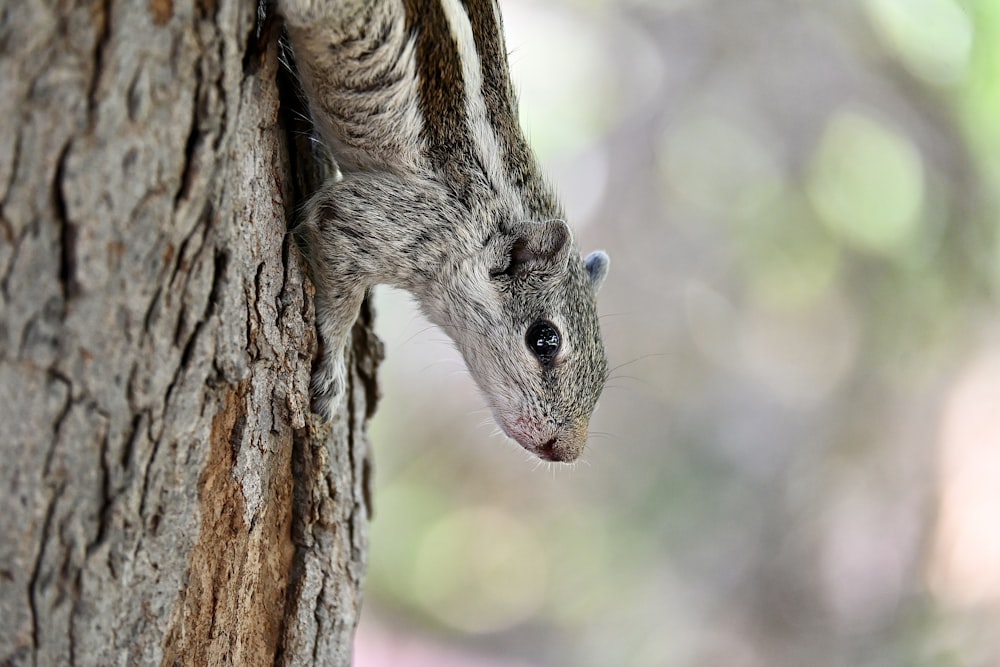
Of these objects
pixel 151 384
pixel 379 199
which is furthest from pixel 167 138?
pixel 379 199

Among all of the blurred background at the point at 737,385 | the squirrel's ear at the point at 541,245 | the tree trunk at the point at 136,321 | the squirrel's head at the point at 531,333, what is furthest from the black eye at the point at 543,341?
the blurred background at the point at 737,385

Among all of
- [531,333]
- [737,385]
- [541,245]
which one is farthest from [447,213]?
[737,385]

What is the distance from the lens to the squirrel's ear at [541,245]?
1.98m

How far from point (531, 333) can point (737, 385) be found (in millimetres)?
2550

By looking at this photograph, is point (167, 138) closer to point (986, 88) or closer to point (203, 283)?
point (203, 283)

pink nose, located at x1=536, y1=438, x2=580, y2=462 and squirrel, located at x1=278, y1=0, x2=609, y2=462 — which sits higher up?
squirrel, located at x1=278, y1=0, x2=609, y2=462

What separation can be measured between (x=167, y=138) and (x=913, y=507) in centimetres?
386

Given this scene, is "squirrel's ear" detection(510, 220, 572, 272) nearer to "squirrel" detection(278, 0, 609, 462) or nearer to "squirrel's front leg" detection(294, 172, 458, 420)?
"squirrel" detection(278, 0, 609, 462)

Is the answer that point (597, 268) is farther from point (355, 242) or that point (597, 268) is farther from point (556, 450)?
point (355, 242)

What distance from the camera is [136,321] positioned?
1.23 meters

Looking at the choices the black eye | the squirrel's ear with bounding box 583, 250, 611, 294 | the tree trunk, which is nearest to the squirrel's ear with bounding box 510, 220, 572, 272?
the black eye

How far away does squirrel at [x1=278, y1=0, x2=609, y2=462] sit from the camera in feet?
5.61

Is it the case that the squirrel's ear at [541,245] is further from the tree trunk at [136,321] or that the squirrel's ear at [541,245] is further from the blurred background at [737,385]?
the blurred background at [737,385]

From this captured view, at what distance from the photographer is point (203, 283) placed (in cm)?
131
